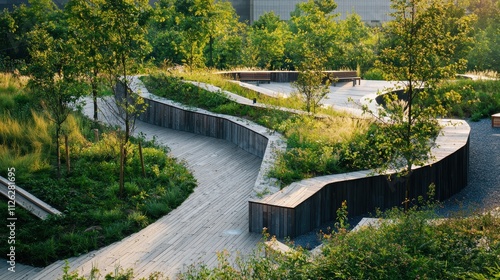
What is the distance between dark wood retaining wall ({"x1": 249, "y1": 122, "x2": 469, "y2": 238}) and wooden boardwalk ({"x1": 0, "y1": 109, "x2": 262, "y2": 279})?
45 centimetres

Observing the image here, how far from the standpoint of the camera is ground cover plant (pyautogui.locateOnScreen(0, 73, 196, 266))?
9.97 m

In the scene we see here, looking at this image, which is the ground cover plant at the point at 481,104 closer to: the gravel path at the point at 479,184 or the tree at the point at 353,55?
the gravel path at the point at 479,184

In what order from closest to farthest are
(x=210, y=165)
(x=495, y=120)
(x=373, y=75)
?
(x=210, y=165), (x=495, y=120), (x=373, y=75)

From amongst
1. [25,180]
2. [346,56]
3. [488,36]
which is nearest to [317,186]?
[25,180]

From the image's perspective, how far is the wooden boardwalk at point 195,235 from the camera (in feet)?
29.9

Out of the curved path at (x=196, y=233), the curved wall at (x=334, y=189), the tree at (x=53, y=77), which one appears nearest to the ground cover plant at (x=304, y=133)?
the curved wall at (x=334, y=189)

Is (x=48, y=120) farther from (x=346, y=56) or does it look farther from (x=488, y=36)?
(x=488, y=36)

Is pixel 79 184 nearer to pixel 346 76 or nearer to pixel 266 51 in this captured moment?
pixel 346 76

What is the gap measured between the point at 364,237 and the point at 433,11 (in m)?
4.06

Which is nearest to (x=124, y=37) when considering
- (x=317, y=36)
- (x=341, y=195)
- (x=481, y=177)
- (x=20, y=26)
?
(x=341, y=195)

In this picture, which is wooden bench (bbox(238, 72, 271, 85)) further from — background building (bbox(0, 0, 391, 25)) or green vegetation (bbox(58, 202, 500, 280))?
background building (bbox(0, 0, 391, 25))

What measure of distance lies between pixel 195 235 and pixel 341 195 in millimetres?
2525

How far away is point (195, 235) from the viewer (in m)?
10.2

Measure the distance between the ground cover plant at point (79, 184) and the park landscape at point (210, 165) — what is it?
0.11 feet
